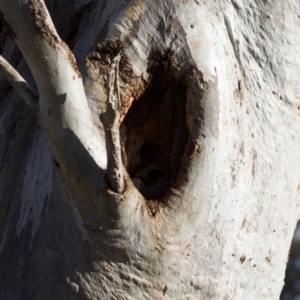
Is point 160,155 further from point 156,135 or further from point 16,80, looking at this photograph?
point 16,80

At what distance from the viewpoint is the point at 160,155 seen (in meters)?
1.34

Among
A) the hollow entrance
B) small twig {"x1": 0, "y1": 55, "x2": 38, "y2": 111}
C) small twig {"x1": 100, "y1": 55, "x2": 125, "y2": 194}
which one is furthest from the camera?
the hollow entrance

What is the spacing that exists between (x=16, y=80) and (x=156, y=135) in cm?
28

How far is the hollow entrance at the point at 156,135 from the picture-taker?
128cm

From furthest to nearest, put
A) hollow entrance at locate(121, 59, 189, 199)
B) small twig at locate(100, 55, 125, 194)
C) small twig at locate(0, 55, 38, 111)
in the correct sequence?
hollow entrance at locate(121, 59, 189, 199), small twig at locate(0, 55, 38, 111), small twig at locate(100, 55, 125, 194)

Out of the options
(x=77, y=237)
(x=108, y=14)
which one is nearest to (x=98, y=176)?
(x=77, y=237)

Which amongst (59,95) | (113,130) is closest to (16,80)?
(59,95)

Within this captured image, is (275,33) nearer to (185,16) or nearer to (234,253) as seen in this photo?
(185,16)

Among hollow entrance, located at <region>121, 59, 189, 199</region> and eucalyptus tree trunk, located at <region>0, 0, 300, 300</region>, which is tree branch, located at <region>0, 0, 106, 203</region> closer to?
eucalyptus tree trunk, located at <region>0, 0, 300, 300</region>

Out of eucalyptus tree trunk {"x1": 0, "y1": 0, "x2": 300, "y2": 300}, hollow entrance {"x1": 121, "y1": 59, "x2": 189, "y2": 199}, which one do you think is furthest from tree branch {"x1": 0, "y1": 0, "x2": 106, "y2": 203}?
hollow entrance {"x1": 121, "y1": 59, "x2": 189, "y2": 199}

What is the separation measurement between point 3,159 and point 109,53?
0.40 metres

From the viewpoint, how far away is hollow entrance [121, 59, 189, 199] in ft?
4.20

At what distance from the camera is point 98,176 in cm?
116

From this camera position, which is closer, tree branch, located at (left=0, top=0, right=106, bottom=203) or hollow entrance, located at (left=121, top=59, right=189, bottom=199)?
tree branch, located at (left=0, top=0, right=106, bottom=203)
